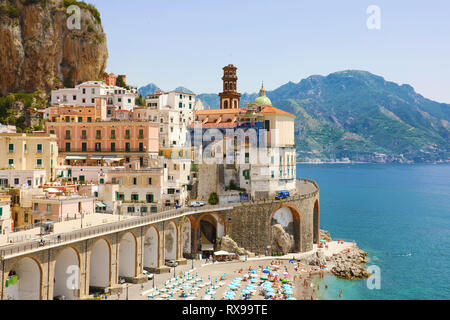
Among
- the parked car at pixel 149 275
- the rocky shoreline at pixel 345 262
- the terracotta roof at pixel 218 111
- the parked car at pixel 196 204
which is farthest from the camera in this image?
the terracotta roof at pixel 218 111

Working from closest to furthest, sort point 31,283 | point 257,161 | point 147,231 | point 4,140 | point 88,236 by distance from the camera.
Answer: point 31,283 < point 88,236 < point 147,231 < point 4,140 < point 257,161

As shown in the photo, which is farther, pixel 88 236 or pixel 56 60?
pixel 56 60

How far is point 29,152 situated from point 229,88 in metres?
56.5

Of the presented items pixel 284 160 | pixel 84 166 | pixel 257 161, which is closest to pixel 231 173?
pixel 257 161

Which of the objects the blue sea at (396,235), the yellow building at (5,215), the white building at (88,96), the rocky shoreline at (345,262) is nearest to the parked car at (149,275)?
the yellow building at (5,215)

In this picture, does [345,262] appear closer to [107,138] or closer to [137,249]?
[137,249]

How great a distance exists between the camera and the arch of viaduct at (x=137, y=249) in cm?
3947

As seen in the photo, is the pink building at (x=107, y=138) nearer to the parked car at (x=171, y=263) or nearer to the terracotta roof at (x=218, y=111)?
the terracotta roof at (x=218, y=111)

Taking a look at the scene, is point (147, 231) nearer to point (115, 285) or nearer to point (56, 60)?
point (115, 285)

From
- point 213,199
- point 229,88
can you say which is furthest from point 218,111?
point 213,199

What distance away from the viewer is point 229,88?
109188 millimetres

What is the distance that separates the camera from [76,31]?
93.2 m

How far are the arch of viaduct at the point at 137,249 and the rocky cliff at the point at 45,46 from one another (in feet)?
156
